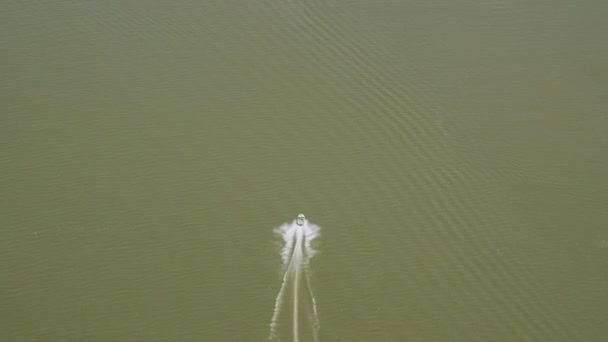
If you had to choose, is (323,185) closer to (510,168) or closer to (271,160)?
(271,160)

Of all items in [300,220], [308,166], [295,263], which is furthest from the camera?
[308,166]

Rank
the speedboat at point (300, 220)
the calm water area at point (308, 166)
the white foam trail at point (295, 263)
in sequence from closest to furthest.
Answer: the white foam trail at point (295, 263), the calm water area at point (308, 166), the speedboat at point (300, 220)

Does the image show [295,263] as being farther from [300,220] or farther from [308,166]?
[308,166]

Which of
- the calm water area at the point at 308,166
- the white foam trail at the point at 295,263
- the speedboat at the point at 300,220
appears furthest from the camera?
the speedboat at the point at 300,220

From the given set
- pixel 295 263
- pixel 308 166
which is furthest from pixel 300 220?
pixel 308 166

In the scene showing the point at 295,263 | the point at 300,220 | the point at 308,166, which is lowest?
the point at 295,263
